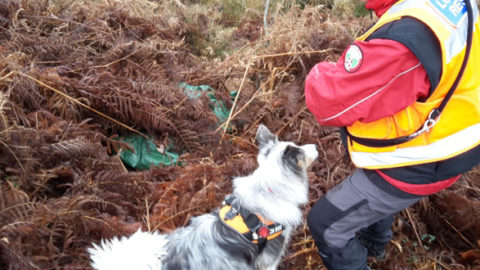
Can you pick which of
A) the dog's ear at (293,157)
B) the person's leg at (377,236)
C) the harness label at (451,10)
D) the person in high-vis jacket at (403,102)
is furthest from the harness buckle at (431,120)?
the person's leg at (377,236)

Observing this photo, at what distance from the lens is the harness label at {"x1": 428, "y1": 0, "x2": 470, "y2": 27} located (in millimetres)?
1704

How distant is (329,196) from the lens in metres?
2.46

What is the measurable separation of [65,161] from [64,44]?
7.36 feet

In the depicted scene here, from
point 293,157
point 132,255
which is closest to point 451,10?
point 293,157

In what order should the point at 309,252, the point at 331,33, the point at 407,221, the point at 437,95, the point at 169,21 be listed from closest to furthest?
the point at 437,95 → the point at 309,252 → the point at 407,221 → the point at 331,33 → the point at 169,21

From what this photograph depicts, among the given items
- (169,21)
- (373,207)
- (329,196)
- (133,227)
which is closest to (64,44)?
(169,21)

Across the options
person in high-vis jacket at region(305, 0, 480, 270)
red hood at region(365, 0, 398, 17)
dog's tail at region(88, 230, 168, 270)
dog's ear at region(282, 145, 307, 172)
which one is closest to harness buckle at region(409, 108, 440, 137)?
person in high-vis jacket at region(305, 0, 480, 270)

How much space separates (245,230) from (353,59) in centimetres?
152

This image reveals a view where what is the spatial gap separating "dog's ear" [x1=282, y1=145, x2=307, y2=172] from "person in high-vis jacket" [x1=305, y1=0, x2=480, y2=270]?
0.38 m

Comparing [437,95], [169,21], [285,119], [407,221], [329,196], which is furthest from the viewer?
[169,21]

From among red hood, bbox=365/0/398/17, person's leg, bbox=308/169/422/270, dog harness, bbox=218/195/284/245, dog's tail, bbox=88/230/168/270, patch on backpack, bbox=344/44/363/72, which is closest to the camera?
patch on backpack, bbox=344/44/363/72

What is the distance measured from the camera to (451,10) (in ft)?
5.67

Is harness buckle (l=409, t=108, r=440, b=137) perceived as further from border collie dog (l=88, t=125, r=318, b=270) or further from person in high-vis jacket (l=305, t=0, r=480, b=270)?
border collie dog (l=88, t=125, r=318, b=270)

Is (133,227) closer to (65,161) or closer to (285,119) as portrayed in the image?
(65,161)
